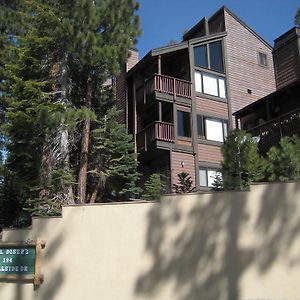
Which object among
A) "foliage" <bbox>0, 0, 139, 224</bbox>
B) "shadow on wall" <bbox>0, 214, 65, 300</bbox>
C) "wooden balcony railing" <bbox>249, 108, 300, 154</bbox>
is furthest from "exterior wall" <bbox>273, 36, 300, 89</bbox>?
"shadow on wall" <bbox>0, 214, 65, 300</bbox>

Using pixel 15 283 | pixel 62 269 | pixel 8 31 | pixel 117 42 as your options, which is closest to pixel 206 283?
pixel 62 269

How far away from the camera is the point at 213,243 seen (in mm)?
9031

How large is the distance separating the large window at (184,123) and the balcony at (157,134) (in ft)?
2.52

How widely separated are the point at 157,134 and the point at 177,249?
13805 millimetres

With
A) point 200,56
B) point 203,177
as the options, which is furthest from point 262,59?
point 203,177

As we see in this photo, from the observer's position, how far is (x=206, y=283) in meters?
8.91

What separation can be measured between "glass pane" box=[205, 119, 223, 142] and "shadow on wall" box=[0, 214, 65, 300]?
605 inches

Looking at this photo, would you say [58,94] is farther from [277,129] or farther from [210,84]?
[210,84]

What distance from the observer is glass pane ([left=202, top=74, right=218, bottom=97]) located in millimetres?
25531

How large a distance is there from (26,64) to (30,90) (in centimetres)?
189

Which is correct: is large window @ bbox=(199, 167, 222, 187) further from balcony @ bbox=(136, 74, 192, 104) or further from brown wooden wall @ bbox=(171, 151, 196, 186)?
balcony @ bbox=(136, 74, 192, 104)

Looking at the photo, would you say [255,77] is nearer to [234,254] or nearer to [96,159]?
[96,159]

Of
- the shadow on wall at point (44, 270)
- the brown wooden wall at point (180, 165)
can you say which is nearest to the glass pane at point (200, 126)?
the brown wooden wall at point (180, 165)

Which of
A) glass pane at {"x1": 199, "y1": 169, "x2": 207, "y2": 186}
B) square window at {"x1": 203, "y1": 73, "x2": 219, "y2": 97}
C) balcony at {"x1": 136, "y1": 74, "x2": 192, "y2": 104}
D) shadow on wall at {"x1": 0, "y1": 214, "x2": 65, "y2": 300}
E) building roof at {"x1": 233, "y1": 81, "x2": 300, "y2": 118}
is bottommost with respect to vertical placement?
shadow on wall at {"x1": 0, "y1": 214, "x2": 65, "y2": 300}
